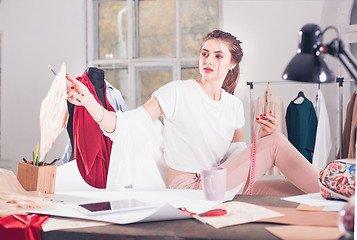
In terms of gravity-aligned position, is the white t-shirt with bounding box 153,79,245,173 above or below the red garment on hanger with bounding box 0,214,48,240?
above

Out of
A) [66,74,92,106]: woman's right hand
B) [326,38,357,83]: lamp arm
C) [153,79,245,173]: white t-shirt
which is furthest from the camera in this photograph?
[153,79,245,173]: white t-shirt

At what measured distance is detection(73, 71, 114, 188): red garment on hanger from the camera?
4.97 ft

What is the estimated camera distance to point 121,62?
296 centimetres

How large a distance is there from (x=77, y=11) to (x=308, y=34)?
79.1 inches

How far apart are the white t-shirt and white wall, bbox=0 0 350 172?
2.00 feet

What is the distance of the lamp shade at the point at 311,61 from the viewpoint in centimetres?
66

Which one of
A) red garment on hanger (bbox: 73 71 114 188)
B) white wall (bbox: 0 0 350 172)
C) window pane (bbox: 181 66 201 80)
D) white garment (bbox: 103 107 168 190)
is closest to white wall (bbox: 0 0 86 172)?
white wall (bbox: 0 0 350 172)

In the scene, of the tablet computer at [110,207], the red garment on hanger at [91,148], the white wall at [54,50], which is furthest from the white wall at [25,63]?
the tablet computer at [110,207]

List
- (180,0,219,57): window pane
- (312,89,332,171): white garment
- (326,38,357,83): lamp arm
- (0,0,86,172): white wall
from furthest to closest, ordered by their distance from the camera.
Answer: (180,0,219,57): window pane → (312,89,332,171): white garment → (0,0,86,172): white wall → (326,38,357,83): lamp arm

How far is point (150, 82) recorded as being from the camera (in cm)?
292

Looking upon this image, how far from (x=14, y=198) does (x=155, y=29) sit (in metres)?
2.41

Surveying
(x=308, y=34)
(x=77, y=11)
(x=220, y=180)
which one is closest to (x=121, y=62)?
(x=77, y=11)

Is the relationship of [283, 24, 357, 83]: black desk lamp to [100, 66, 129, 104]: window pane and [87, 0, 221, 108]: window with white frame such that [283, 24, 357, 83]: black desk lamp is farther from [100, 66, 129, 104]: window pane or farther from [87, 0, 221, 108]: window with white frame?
[100, 66, 129, 104]: window pane

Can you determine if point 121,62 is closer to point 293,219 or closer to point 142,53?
point 142,53
